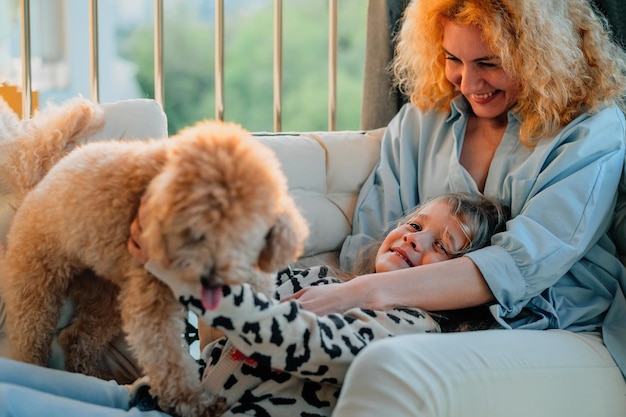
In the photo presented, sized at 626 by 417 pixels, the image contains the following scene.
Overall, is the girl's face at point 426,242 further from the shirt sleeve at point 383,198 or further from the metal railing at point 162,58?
the metal railing at point 162,58

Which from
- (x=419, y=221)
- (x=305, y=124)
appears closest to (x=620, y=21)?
(x=419, y=221)

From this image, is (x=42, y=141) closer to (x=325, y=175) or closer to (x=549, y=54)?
(x=325, y=175)

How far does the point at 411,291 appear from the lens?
1.50 meters

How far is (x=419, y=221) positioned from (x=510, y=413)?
0.48 m

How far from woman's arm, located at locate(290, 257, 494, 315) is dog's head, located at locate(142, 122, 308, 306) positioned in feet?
1.33

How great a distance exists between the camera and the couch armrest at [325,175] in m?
1.86

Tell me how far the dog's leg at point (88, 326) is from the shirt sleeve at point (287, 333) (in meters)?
0.32

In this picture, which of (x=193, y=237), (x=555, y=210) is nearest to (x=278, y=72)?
(x=555, y=210)

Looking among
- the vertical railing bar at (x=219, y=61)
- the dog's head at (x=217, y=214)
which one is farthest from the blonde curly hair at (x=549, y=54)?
the dog's head at (x=217, y=214)

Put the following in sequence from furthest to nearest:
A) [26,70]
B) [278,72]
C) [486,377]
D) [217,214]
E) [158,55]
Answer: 1. [278,72]
2. [158,55]
3. [26,70]
4. [486,377]
5. [217,214]

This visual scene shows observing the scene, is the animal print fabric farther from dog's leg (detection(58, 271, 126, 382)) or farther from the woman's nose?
the woman's nose

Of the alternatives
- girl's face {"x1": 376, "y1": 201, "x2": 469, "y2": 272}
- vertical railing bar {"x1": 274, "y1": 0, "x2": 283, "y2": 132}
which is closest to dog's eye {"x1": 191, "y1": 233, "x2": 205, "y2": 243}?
girl's face {"x1": 376, "y1": 201, "x2": 469, "y2": 272}

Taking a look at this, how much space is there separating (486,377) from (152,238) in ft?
2.07

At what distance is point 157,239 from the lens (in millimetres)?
1017
